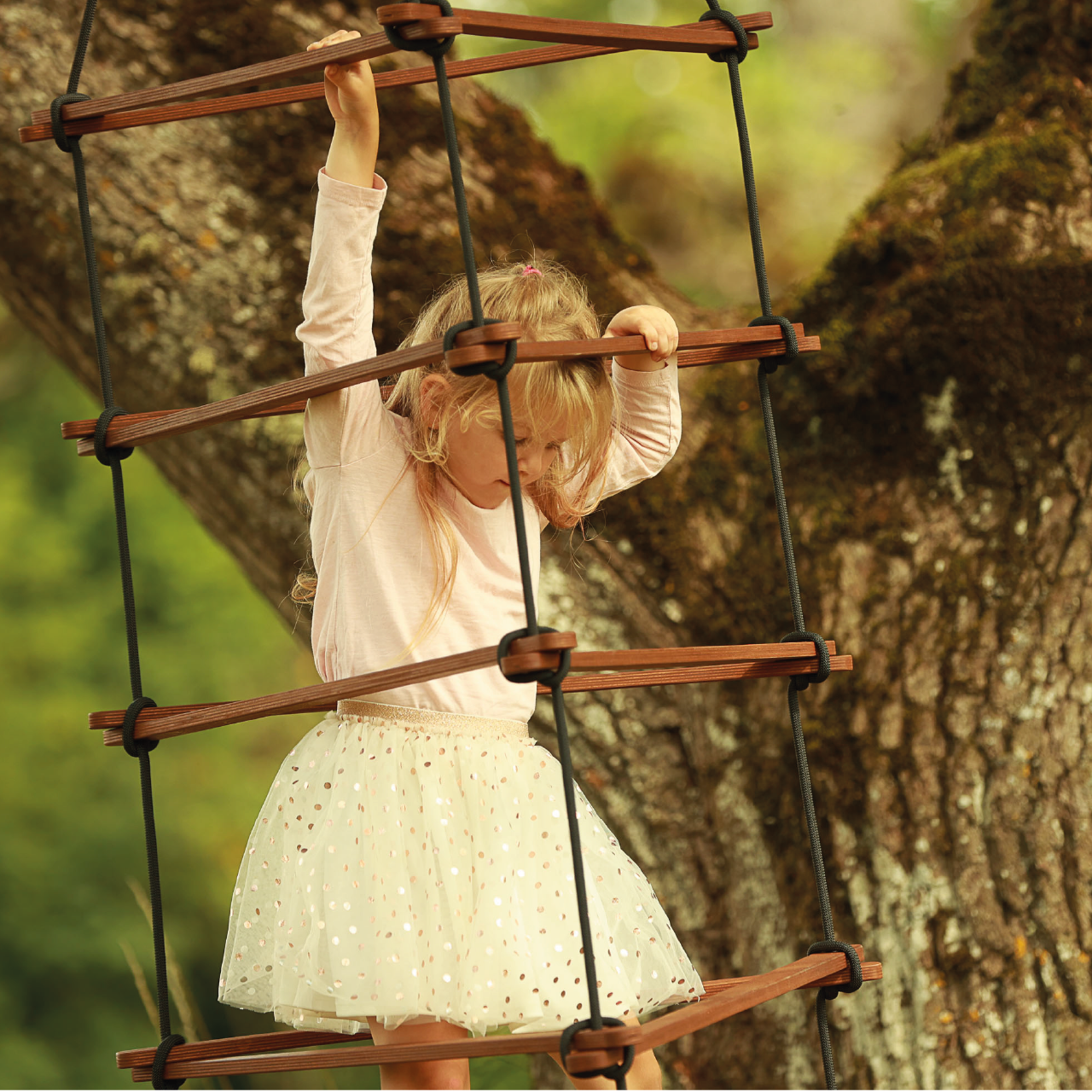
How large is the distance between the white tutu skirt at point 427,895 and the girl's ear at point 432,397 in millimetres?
235

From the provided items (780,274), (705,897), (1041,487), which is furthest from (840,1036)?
(780,274)

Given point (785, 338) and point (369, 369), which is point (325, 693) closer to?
point (369, 369)

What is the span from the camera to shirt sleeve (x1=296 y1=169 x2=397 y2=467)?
0.88 metres

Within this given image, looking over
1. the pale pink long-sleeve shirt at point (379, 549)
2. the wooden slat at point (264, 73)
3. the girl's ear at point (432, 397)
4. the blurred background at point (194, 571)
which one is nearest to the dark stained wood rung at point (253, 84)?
the wooden slat at point (264, 73)

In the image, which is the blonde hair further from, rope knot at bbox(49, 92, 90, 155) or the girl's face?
rope knot at bbox(49, 92, 90, 155)

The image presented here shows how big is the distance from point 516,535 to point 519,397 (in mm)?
120

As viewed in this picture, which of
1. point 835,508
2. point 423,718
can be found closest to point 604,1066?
point 423,718

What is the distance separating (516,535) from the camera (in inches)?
35.2

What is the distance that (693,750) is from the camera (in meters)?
1.50

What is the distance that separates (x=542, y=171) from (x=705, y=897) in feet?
3.10

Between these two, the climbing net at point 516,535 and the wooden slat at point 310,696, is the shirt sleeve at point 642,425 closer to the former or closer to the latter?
the climbing net at point 516,535

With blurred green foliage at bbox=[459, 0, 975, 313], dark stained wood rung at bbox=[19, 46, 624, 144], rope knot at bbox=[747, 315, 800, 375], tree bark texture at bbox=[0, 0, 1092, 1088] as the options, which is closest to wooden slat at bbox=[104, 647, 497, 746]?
rope knot at bbox=[747, 315, 800, 375]

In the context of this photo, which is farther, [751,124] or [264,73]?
[751,124]

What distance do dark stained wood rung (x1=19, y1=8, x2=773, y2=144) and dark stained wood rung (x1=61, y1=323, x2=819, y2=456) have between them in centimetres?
19
